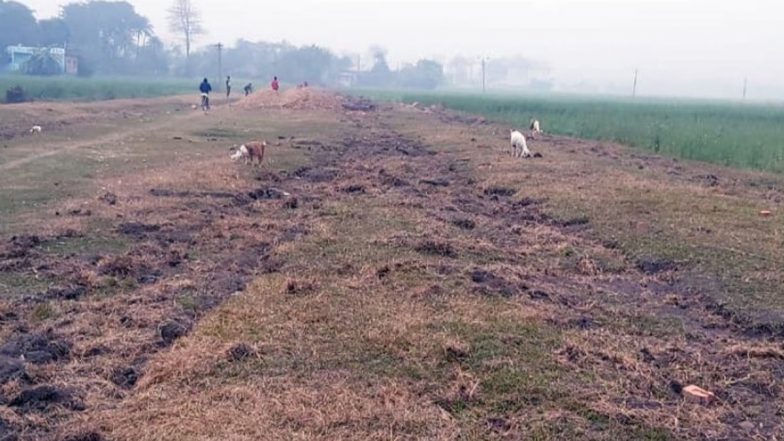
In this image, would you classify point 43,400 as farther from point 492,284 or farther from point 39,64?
point 39,64

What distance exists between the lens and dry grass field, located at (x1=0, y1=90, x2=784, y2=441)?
4797 millimetres

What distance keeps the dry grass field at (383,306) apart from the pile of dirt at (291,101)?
2410cm

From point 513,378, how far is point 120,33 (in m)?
101

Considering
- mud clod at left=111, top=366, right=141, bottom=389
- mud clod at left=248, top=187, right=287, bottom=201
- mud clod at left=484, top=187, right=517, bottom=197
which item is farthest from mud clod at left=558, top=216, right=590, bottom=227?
mud clod at left=111, top=366, right=141, bottom=389

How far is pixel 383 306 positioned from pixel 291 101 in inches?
1332

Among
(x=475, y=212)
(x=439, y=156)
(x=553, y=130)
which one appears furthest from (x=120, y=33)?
(x=475, y=212)

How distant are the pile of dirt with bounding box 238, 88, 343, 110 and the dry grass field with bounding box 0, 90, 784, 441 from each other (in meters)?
24.1

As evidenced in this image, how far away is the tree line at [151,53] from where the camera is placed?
79625 mm

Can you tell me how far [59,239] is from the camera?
927cm

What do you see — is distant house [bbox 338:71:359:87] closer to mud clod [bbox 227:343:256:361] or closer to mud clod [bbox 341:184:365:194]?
mud clod [bbox 341:184:365:194]

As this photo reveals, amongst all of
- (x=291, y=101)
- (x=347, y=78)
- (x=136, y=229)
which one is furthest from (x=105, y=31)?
(x=136, y=229)

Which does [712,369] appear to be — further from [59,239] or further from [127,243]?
[59,239]

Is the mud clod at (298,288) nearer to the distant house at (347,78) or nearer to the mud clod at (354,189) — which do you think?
the mud clod at (354,189)

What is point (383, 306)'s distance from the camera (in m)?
6.89
